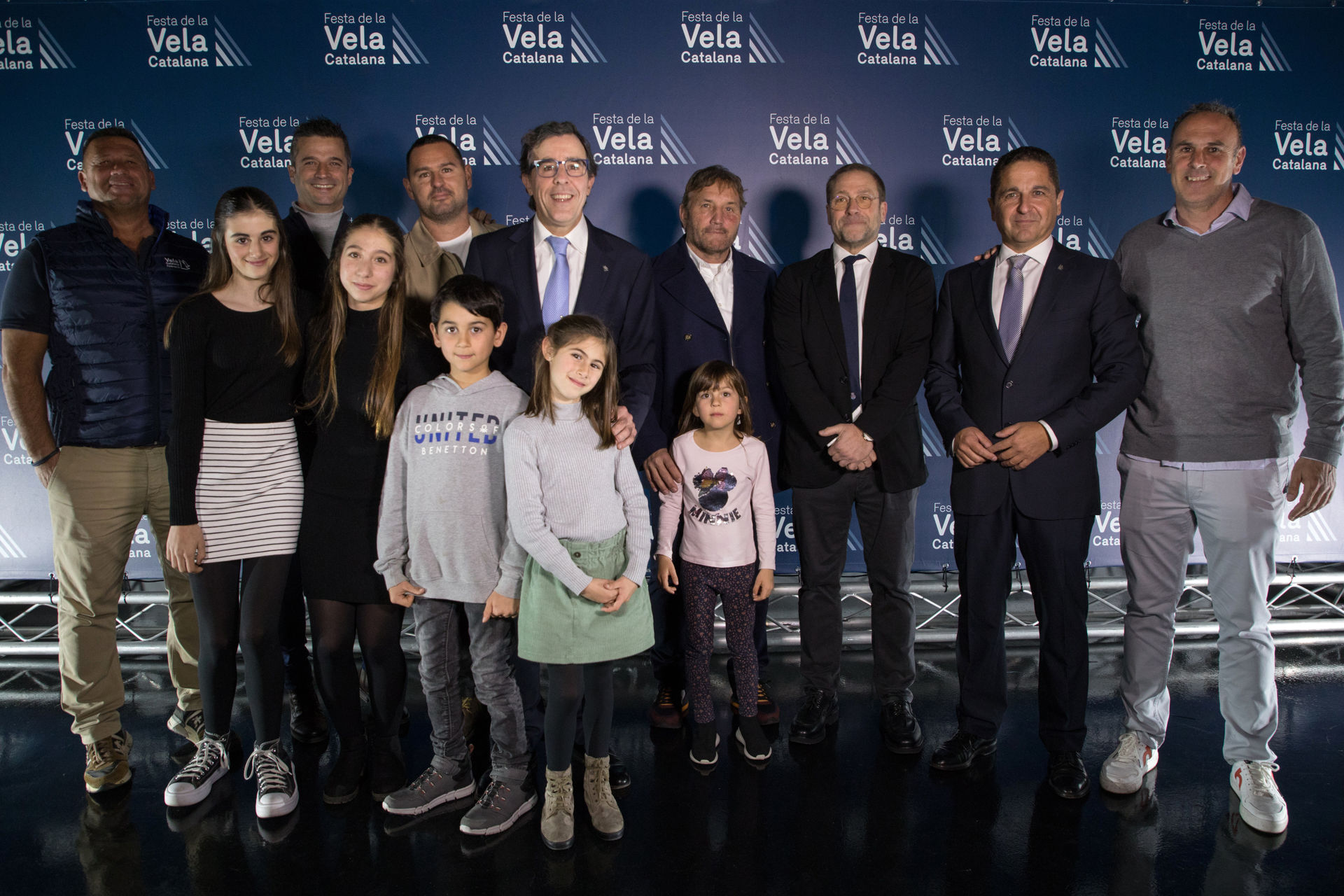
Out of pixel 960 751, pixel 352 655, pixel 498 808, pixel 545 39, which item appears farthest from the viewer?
pixel 545 39

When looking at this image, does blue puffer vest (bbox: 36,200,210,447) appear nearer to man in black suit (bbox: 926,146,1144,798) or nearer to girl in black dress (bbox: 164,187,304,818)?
girl in black dress (bbox: 164,187,304,818)

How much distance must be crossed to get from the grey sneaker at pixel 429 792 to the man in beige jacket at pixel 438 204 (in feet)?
5.64

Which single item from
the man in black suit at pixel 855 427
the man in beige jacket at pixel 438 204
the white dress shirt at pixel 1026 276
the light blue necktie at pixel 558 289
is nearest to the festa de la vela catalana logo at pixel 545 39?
the man in beige jacket at pixel 438 204

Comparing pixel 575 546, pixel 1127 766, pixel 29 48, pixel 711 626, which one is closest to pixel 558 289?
pixel 575 546

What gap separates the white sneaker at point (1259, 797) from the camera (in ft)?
7.80

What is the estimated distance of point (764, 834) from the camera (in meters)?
2.39

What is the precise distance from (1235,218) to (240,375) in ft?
10.5

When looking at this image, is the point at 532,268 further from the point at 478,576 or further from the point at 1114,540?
the point at 1114,540

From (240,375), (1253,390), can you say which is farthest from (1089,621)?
(240,375)

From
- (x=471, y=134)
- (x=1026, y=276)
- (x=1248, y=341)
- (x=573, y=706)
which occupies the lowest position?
(x=573, y=706)

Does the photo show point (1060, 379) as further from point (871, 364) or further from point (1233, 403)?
point (871, 364)

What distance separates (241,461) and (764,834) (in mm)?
1995

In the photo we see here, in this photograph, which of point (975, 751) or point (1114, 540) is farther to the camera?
point (1114, 540)

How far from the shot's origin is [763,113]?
388 centimetres
